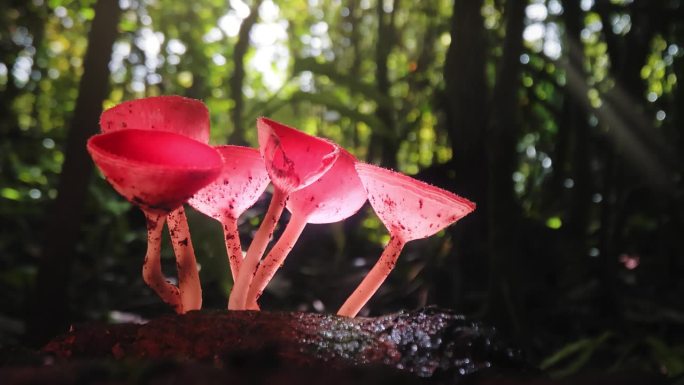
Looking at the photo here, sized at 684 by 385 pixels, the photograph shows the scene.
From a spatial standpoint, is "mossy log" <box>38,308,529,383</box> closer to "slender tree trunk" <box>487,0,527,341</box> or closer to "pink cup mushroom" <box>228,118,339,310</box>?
"pink cup mushroom" <box>228,118,339,310</box>

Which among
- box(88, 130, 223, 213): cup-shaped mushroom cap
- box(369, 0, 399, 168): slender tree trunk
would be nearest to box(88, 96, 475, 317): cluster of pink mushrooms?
box(88, 130, 223, 213): cup-shaped mushroom cap

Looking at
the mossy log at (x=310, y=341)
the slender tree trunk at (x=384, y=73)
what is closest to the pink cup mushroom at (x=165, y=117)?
the mossy log at (x=310, y=341)

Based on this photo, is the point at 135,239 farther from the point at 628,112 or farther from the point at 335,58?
the point at 628,112

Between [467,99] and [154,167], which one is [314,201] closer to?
[154,167]

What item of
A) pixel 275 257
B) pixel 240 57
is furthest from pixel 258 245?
pixel 240 57

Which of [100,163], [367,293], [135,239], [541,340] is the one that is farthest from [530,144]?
[100,163]
